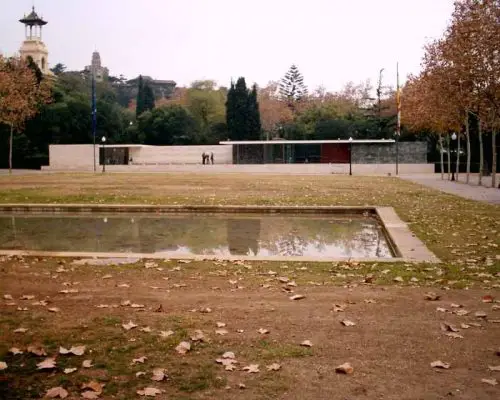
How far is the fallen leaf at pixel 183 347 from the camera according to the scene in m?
4.77

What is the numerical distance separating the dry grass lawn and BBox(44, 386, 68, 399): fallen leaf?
5cm

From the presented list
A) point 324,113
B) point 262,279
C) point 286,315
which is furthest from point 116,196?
point 324,113

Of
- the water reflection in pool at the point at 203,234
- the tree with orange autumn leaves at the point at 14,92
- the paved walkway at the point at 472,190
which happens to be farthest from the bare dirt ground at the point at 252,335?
the tree with orange autumn leaves at the point at 14,92

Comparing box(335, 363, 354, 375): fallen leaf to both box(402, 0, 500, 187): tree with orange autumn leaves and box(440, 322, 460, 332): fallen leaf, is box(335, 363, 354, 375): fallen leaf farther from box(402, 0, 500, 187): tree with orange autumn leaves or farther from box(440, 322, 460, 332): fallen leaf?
box(402, 0, 500, 187): tree with orange autumn leaves

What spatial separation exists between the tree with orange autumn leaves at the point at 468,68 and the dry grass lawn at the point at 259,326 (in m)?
19.7

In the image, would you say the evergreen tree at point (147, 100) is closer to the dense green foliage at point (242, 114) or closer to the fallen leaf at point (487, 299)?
the dense green foliage at point (242, 114)

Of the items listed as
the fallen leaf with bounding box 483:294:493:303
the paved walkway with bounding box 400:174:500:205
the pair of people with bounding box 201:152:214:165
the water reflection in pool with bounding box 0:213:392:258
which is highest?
the pair of people with bounding box 201:152:214:165

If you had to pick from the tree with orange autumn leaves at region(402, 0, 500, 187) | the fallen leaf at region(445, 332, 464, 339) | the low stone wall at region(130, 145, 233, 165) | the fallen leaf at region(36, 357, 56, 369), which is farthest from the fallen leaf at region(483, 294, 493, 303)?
the low stone wall at region(130, 145, 233, 165)

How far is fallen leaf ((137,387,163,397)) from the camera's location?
13.0 ft

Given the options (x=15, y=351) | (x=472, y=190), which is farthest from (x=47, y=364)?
(x=472, y=190)

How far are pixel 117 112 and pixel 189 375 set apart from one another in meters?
75.4

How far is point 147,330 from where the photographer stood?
5328 mm

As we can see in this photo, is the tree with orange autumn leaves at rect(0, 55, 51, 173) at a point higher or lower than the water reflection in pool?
higher

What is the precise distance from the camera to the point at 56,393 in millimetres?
3949
